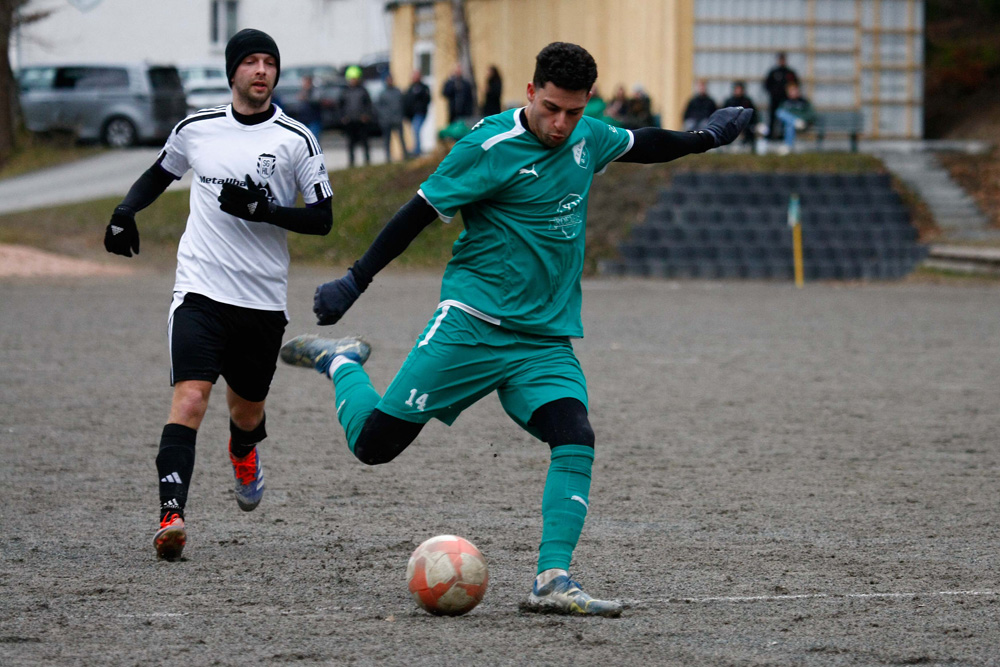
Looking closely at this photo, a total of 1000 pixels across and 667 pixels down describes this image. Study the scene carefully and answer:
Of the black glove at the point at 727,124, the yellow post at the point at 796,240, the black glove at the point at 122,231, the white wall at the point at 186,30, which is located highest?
the white wall at the point at 186,30

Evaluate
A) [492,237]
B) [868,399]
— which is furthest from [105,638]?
[868,399]

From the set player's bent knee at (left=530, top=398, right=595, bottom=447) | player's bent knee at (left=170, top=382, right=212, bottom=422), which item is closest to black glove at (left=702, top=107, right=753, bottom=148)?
player's bent knee at (left=530, top=398, right=595, bottom=447)

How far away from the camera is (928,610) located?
5074 millimetres

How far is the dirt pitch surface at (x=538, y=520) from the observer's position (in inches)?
184

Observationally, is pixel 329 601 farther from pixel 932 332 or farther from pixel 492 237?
pixel 932 332

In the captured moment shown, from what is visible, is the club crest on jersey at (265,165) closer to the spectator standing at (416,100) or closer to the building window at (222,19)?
the spectator standing at (416,100)

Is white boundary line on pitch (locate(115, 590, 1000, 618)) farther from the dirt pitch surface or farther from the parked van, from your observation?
the parked van

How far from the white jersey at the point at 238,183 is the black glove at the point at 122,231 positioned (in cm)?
25

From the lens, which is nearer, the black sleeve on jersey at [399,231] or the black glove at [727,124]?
the black sleeve on jersey at [399,231]

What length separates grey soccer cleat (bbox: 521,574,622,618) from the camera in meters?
4.90

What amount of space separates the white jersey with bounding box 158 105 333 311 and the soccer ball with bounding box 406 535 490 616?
5.16ft

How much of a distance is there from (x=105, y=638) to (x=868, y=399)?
7.66 m

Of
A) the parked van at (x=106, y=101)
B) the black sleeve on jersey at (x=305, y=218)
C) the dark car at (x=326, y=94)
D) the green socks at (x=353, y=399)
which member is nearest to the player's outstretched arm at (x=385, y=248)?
the green socks at (x=353, y=399)

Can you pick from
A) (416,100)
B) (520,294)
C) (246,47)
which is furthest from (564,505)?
(416,100)
